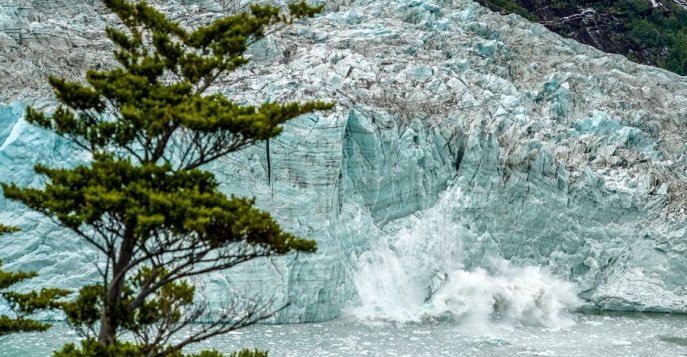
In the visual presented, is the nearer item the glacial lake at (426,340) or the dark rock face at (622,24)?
the glacial lake at (426,340)

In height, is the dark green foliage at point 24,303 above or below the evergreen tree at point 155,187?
below

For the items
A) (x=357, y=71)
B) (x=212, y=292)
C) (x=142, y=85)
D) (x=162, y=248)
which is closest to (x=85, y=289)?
(x=162, y=248)

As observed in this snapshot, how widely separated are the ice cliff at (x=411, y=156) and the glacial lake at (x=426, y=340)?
953mm

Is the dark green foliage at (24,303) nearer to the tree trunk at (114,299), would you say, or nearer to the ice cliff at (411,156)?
the tree trunk at (114,299)

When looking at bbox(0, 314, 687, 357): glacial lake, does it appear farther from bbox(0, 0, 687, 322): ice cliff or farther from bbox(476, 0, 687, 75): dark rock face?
bbox(476, 0, 687, 75): dark rock face

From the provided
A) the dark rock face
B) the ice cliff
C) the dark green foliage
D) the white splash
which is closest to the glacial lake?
the white splash

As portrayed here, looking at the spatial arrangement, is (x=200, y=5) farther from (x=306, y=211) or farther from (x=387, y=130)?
(x=306, y=211)

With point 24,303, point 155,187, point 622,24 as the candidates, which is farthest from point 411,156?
point 622,24

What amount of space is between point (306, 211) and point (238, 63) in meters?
8.78

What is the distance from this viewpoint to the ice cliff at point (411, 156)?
46.8 ft

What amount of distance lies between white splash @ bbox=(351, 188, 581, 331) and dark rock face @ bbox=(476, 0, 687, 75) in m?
19.3

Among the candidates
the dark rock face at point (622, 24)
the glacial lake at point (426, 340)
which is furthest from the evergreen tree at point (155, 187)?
the dark rock face at point (622, 24)

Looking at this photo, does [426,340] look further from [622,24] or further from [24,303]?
[622,24]

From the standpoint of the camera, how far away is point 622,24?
37562 mm
